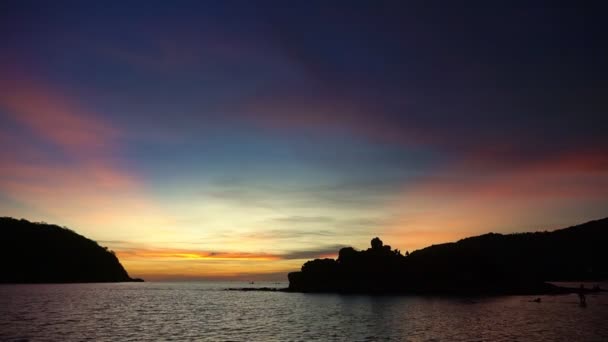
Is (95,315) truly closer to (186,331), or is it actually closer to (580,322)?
(186,331)

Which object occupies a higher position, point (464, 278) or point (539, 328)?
point (464, 278)

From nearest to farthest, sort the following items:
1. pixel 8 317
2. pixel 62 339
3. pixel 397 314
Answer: pixel 62 339 → pixel 8 317 → pixel 397 314

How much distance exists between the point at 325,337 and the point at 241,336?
1304 cm

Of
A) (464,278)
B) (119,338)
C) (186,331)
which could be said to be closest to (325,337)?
(186,331)

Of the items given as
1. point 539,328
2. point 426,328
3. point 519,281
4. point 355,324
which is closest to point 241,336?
point 355,324

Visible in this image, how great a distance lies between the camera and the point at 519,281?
19475 centimetres

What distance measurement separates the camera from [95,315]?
103188 millimetres

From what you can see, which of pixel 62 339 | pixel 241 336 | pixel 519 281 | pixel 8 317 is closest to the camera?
pixel 62 339

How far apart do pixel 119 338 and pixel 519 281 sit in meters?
177

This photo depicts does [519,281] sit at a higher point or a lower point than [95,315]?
higher

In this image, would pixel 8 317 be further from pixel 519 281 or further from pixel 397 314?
pixel 519 281

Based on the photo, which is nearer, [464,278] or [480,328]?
[480,328]

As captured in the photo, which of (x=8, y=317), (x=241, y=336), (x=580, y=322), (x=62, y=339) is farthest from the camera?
(x=8, y=317)

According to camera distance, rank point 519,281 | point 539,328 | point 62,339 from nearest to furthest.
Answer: point 62,339 < point 539,328 < point 519,281
